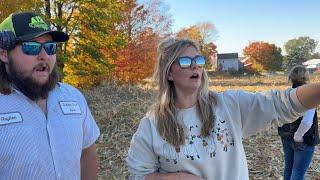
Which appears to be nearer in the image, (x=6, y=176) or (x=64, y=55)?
(x=6, y=176)

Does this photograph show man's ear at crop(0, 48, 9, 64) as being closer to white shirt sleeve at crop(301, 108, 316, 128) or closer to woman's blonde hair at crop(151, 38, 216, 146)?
woman's blonde hair at crop(151, 38, 216, 146)

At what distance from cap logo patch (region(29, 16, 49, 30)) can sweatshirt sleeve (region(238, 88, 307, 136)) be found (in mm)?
1450

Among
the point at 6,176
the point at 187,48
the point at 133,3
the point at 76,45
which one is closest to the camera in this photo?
the point at 6,176

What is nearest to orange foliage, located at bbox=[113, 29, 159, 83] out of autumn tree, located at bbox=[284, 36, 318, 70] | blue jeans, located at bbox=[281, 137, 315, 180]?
blue jeans, located at bbox=[281, 137, 315, 180]

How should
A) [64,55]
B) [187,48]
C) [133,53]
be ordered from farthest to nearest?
[133,53] < [64,55] < [187,48]

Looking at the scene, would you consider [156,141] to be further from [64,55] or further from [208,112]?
[64,55]

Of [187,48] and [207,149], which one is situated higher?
[187,48]

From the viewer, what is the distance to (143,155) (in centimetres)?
304

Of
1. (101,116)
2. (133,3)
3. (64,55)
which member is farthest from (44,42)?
(133,3)

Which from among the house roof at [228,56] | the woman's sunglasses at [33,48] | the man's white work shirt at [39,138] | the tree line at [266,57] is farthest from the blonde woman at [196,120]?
the house roof at [228,56]

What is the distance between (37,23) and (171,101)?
1.09 meters

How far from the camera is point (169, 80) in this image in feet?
10.7

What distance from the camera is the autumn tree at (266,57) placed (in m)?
84.1

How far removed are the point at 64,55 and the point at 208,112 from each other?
18.9m
